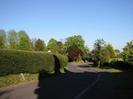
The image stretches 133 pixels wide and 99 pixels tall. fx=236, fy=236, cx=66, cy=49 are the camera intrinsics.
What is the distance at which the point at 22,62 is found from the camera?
2495 centimetres

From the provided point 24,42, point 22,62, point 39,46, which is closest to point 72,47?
point 39,46

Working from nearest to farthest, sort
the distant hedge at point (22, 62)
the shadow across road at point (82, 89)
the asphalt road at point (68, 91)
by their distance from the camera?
the asphalt road at point (68, 91), the shadow across road at point (82, 89), the distant hedge at point (22, 62)

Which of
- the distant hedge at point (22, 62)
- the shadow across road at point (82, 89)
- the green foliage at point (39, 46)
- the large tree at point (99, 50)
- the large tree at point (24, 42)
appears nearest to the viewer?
the shadow across road at point (82, 89)

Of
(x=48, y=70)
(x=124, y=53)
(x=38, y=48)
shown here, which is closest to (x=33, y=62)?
(x=48, y=70)

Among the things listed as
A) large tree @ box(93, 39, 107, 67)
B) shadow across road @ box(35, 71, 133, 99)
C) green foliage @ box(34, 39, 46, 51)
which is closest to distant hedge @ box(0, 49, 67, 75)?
shadow across road @ box(35, 71, 133, 99)

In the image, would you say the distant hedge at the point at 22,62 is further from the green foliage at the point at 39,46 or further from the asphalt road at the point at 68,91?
the green foliage at the point at 39,46

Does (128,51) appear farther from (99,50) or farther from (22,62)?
(22,62)

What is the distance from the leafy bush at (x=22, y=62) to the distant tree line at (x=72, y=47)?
23065 millimetres

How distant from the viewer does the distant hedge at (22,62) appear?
69.9 ft

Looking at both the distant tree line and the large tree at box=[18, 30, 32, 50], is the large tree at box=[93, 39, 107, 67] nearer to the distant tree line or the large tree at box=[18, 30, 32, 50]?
the distant tree line

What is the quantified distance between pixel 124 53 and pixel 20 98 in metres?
58.8

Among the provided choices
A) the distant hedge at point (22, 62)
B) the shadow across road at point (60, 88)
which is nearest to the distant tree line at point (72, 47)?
the distant hedge at point (22, 62)

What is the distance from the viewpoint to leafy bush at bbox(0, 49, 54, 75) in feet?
69.9

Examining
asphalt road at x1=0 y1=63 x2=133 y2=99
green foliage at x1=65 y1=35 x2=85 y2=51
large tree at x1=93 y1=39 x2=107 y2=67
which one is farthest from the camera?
green foliage at x1=65 y1=35 x2=85 y2=51
